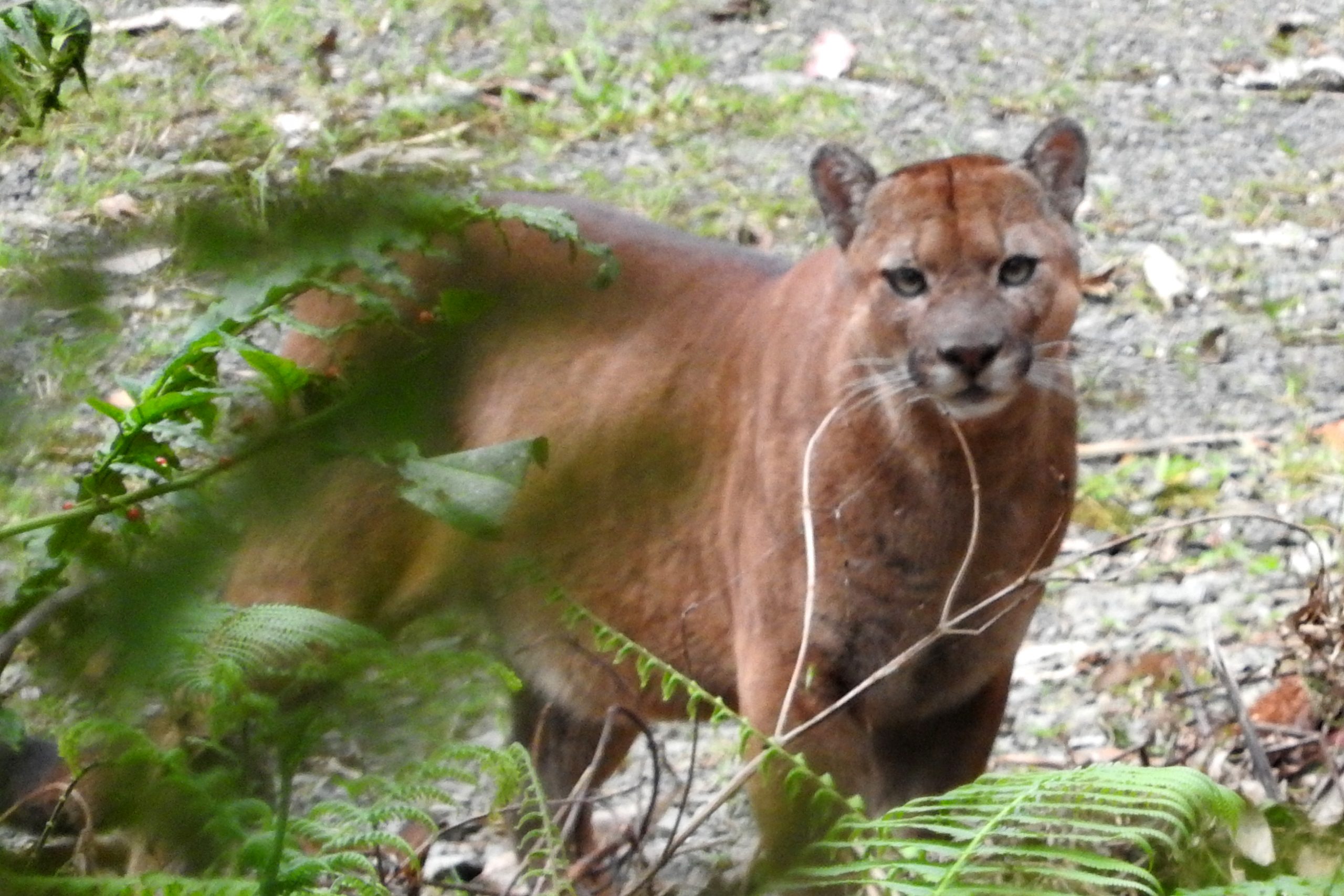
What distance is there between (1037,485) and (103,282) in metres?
2.79

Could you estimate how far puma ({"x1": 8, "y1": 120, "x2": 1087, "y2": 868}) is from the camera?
3.43m

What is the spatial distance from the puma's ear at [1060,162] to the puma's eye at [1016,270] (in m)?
0.25

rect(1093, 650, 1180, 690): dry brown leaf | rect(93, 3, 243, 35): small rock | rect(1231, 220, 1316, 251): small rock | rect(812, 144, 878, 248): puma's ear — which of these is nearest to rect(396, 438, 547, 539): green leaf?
rect(812, 144, 878, 248): puma's ear

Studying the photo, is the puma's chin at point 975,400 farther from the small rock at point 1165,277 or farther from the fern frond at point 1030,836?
the small rock at point 1165,277

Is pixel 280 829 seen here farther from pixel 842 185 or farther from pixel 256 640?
pixel 842 185

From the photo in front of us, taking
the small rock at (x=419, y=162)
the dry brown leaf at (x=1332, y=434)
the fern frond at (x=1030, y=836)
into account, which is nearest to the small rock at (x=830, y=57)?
the dry brown leaf at (x=1332, y=434)

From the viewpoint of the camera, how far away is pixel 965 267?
11.3 feet

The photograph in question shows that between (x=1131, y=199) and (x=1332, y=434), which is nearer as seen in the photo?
(x=1332, y=434)

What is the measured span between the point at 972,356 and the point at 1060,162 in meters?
0.60

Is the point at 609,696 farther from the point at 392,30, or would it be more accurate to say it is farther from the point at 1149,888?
the point at 392,30

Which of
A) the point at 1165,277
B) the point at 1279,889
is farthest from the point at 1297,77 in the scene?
the point at 1279,889

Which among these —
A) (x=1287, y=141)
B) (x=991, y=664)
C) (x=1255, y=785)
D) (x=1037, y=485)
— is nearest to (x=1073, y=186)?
(x=1037, y=485)

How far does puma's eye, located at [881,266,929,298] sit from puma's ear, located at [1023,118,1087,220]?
35 centimetres

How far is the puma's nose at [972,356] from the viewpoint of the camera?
130 inches
